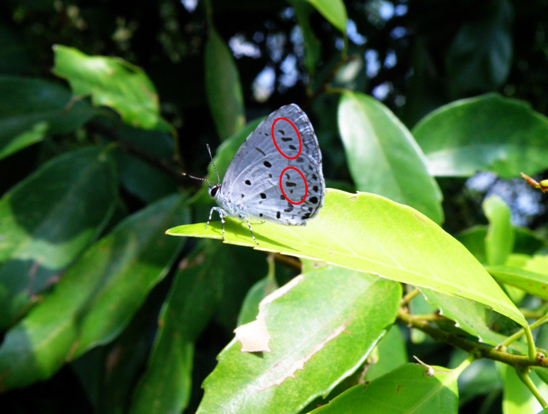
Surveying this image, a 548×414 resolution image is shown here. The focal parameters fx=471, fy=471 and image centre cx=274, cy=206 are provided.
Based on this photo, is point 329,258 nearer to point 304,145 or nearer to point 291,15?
point 304,145

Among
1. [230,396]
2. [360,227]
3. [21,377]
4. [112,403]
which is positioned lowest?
[112,403]

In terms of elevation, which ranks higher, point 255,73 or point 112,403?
point 255,73

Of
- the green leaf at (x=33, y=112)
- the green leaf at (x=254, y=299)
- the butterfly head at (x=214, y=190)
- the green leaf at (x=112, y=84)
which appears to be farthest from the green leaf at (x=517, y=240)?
the green leaf at (x=33, y=112)

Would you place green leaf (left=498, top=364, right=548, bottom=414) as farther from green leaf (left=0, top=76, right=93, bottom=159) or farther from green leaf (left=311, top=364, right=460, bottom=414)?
green leaf (left=0, top=76, right=93, bottom=159)

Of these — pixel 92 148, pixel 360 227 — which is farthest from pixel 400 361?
pixel 92 148

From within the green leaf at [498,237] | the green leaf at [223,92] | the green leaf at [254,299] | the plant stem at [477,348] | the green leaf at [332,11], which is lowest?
the green leaf at [498,237]

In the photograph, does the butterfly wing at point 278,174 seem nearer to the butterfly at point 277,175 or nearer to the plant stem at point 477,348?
the butterfly at point 277,175

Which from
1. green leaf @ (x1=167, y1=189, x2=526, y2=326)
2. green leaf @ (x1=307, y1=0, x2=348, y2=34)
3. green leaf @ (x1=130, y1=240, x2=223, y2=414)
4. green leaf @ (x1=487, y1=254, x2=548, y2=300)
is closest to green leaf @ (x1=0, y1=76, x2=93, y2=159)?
green leaf @ (x1=130, y1=240, x2=223, y2=414)
